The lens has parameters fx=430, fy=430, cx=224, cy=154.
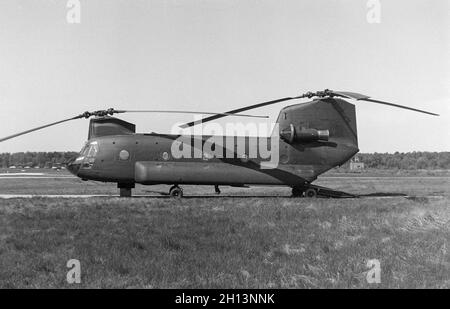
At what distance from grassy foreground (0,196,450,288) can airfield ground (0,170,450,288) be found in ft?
0.08

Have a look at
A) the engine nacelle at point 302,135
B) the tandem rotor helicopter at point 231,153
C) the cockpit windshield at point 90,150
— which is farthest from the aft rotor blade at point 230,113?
the cockpit windshield at point 90,150

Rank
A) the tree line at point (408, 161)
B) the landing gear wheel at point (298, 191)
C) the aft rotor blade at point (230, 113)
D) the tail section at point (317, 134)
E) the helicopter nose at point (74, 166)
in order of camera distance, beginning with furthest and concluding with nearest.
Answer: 1. the tree line at point (408, 161)
2. the landing gear wheel at point (298, 191)
3. the tail section at point (317, 134)
4. the helicopter nose at point (74, 166)
5. the aft rotor blade at point (230, 113)

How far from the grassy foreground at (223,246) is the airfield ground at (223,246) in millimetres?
26

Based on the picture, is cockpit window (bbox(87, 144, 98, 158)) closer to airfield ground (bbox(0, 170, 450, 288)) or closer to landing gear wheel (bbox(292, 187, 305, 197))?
airfield ground (bbox(0, 170, 450, 288))

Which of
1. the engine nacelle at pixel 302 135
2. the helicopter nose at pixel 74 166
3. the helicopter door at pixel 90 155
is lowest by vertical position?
the helicopter nose at pixel 74 166

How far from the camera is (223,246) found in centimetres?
1128

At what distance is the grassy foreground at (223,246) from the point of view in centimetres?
879

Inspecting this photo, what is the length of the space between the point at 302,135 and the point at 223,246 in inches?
544

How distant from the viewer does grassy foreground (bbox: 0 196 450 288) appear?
8789 mm

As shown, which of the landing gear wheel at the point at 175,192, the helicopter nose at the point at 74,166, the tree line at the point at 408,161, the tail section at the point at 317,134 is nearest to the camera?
the helicopter nose at the point at 74,166

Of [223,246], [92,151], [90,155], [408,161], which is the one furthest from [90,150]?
[408,161]

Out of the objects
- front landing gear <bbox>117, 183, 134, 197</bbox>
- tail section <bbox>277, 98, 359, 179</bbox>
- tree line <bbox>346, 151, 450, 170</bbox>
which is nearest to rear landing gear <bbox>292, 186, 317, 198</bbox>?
tail section <bbox>277, 98, 359, 179</bbox>

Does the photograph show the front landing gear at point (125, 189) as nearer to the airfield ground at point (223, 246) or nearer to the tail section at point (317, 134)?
the airfield ground at point (223, 246)

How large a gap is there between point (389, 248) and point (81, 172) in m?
16.8
